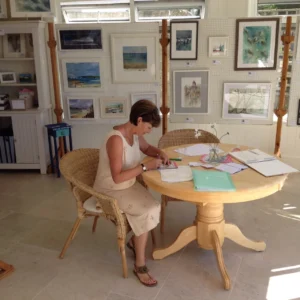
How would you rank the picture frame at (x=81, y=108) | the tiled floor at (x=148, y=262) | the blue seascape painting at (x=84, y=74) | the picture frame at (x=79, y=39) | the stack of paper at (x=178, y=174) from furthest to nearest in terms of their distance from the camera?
the picture frame at (x=81, y=108) < the blue seascape painting at (x=84, y=74) < the picture frame at (x=79, y=39) < the tiled floor at (x=148, y=262) < the stack of paper at (x=178, y=174)

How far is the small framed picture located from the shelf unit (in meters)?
0.06

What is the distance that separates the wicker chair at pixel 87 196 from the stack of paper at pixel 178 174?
1.13 ft

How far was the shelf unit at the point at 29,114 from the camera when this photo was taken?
4.08 meters

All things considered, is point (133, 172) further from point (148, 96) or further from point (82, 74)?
point (82, 74)

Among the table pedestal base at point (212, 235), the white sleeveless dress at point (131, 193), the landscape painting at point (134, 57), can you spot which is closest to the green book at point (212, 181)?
the table pedestal base at point (212, 235)

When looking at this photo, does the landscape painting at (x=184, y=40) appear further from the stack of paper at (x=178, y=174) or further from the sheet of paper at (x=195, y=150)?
the stack of paper at (x=178, y=174)

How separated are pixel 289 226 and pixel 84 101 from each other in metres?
2.63

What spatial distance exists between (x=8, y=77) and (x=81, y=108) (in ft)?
3.29

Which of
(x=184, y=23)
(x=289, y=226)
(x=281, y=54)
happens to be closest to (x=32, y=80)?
(x=184, y=23)

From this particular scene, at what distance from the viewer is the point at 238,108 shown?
3.94 metres

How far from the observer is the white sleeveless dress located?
2242 mm

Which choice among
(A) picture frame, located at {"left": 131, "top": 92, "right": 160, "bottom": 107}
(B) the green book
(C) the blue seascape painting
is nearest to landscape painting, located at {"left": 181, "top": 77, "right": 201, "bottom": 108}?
(A) picture frame, located at {"left": 131, "top": 92, "right": 160, "bottom": 107}

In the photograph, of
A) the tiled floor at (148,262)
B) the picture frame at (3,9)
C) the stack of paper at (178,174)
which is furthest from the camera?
the picture frame at (3,9)

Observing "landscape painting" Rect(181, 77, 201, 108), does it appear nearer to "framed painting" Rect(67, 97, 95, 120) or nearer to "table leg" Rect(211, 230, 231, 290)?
"framed painting" Rect(67, 97, 95, 120)
